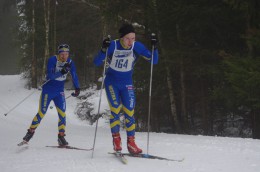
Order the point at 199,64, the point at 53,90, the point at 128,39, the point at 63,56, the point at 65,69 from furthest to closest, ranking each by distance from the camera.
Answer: the point at 199,64 < the point at 53,90 < the point at 63,56 < the point at 65,69 < the point at 128,39

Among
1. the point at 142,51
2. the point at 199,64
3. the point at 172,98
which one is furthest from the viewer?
the point at 172,98

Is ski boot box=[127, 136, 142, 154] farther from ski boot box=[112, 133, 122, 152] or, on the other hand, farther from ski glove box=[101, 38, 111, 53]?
ski glove box=[101, 38, 111, 53]

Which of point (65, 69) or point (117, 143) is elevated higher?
point (65, 69)

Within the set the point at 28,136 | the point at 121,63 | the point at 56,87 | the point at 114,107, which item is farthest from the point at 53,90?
the point at 121,63

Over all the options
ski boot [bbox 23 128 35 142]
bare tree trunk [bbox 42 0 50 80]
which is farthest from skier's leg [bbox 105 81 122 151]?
bare tree trunk [bbox 42 0 50 80]

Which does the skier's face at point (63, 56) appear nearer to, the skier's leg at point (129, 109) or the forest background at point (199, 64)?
the skier's leg at point (129, 109)

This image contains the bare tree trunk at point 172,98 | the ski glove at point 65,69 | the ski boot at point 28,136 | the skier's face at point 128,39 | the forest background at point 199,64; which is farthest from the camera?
the bare tree trunk at point 172,98

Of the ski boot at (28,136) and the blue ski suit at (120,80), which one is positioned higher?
the blue ski suit at (120,80)

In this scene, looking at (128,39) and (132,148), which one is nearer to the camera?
(128,39)

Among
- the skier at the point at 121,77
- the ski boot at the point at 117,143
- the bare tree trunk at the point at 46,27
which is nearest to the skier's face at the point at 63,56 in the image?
the skier at the point at 121,77

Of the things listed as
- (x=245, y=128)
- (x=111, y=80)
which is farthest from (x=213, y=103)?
(x=111, y=80)

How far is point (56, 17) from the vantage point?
26312 millimetres

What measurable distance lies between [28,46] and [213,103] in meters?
19.9

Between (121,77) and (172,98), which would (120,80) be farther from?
(172,98)
